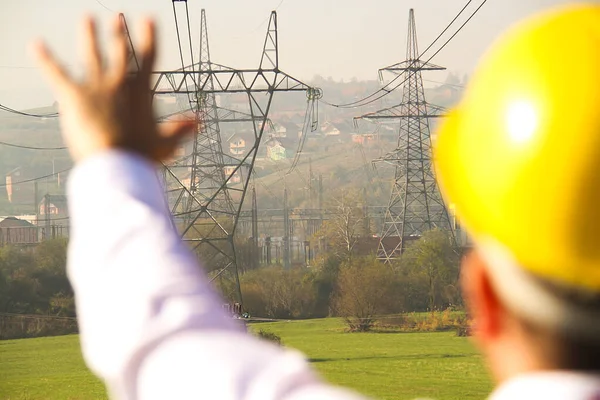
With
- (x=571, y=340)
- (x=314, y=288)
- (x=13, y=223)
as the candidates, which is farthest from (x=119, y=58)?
(x=13, y=223)

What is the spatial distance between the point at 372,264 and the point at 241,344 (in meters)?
22.0

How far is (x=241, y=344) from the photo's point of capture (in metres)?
0.42

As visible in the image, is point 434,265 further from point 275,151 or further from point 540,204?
point 540,204

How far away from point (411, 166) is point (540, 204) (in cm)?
2310

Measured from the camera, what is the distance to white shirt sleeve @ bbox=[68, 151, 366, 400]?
404 mm

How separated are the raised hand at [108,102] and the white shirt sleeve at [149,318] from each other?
19 millimetres

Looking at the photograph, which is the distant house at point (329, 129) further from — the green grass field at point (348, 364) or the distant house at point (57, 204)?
the green grass field at point (348, 364)

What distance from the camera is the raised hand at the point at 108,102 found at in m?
0.45

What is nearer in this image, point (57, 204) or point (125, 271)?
point (125, 271)

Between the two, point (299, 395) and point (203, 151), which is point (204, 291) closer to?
point (299, 395)

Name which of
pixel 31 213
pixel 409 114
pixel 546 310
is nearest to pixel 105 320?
pixel 546 310

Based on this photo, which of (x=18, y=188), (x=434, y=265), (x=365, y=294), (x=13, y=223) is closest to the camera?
(x=365, y=294)

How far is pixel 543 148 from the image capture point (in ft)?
1.26

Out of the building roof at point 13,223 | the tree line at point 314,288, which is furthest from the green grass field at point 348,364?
the building roof at point 13,223
